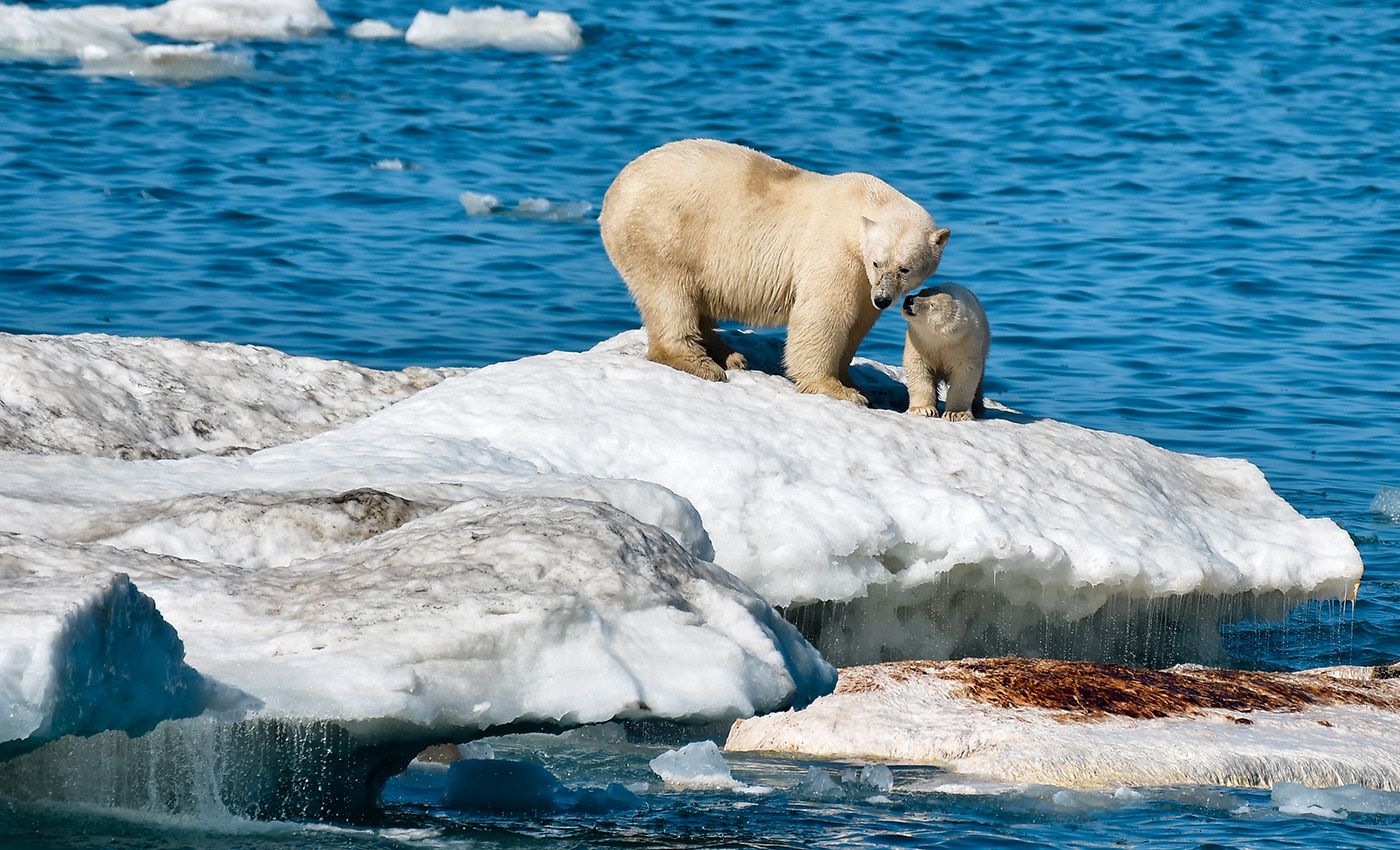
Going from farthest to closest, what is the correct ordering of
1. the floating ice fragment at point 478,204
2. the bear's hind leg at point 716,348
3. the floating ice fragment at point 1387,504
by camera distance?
the floating ice fragment at point 478,204 < the floating ice fragment at point 1387,504 < the bear's hind leg at point 716,348

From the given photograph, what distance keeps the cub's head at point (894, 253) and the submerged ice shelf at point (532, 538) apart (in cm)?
64

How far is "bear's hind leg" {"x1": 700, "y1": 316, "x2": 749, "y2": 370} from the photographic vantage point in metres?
9.96

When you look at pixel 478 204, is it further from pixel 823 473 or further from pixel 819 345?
pixel 823 473

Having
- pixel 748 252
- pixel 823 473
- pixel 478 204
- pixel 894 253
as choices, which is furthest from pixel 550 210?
pixel 823 473

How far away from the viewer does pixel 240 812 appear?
516cm

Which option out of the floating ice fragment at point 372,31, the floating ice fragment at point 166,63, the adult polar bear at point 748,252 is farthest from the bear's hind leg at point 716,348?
the floating ice fragment at point 372,31

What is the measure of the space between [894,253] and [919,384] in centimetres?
88

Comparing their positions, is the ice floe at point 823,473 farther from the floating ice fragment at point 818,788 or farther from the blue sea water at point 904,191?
the floating ice fragment at point 818,788

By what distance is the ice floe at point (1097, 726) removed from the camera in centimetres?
689

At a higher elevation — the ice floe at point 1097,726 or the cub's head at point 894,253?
the cub's head at point 894,253

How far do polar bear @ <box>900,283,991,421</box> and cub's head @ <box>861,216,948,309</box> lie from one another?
0.17 metres

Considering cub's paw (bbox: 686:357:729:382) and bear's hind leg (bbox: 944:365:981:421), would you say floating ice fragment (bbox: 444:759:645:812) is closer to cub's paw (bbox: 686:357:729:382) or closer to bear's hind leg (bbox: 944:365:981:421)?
cub's paw (bbox: 686:357:729:382)

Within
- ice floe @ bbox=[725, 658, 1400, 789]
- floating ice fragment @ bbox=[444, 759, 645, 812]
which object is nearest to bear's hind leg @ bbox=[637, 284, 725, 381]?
ice floe @ bbox=[725, 658, 1400, 789]

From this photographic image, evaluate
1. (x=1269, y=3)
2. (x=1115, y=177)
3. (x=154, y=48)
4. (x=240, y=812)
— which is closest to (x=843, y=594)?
(x=240, y=812)
